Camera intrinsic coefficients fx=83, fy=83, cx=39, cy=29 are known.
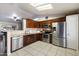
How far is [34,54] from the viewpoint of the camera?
1.05 m

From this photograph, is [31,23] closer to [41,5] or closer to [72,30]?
[41,5]

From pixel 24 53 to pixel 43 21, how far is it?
115 cm

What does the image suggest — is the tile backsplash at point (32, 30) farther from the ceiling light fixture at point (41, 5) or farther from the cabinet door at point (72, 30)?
the cabinet door at point (72, 30)

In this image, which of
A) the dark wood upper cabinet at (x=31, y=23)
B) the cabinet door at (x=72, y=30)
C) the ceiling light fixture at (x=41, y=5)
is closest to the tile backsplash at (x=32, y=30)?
the dark wood upper cabinet at (x=31, y=23)

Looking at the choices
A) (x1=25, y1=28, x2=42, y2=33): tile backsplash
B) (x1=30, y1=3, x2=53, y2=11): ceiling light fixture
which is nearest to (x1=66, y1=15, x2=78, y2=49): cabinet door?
(x1=25, y1=28, x2=42, y2=33): tile backsplash

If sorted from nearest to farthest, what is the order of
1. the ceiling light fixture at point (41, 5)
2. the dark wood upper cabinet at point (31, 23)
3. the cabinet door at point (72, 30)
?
1. the ceiling light fixture at point (41, 5)
2. the dark wood upper cabinet at point (31, 23)
3. the cabinet door at point (72, 30)

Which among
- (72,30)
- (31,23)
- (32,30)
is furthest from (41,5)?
(72,30)

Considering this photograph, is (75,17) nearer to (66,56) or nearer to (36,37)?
(36,37)

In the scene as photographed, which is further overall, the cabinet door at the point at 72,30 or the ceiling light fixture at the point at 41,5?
the cabinet door at the point at 72,30

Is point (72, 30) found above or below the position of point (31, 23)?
below

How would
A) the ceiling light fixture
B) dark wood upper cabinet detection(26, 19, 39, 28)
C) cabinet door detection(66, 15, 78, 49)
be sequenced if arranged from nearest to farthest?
the ceiling light fixture
dark wood upper cabinet detection(26, 19, 39, 28)
cabinet door detection(66, 15, 78, 49)

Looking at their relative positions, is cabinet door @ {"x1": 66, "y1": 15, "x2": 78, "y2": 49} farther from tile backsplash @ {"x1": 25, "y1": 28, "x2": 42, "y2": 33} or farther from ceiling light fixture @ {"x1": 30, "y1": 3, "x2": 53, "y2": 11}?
ceiling light fixture @ {"x1": 30, "y1": 3, "x2": 53, "y2": 11}

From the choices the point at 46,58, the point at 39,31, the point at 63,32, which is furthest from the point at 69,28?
the point at 46,58

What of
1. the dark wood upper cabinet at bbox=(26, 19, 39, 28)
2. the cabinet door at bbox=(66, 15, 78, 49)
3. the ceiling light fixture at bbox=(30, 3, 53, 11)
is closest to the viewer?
the ceiling light fixture at bbox=(30, 3, 53, 11)
